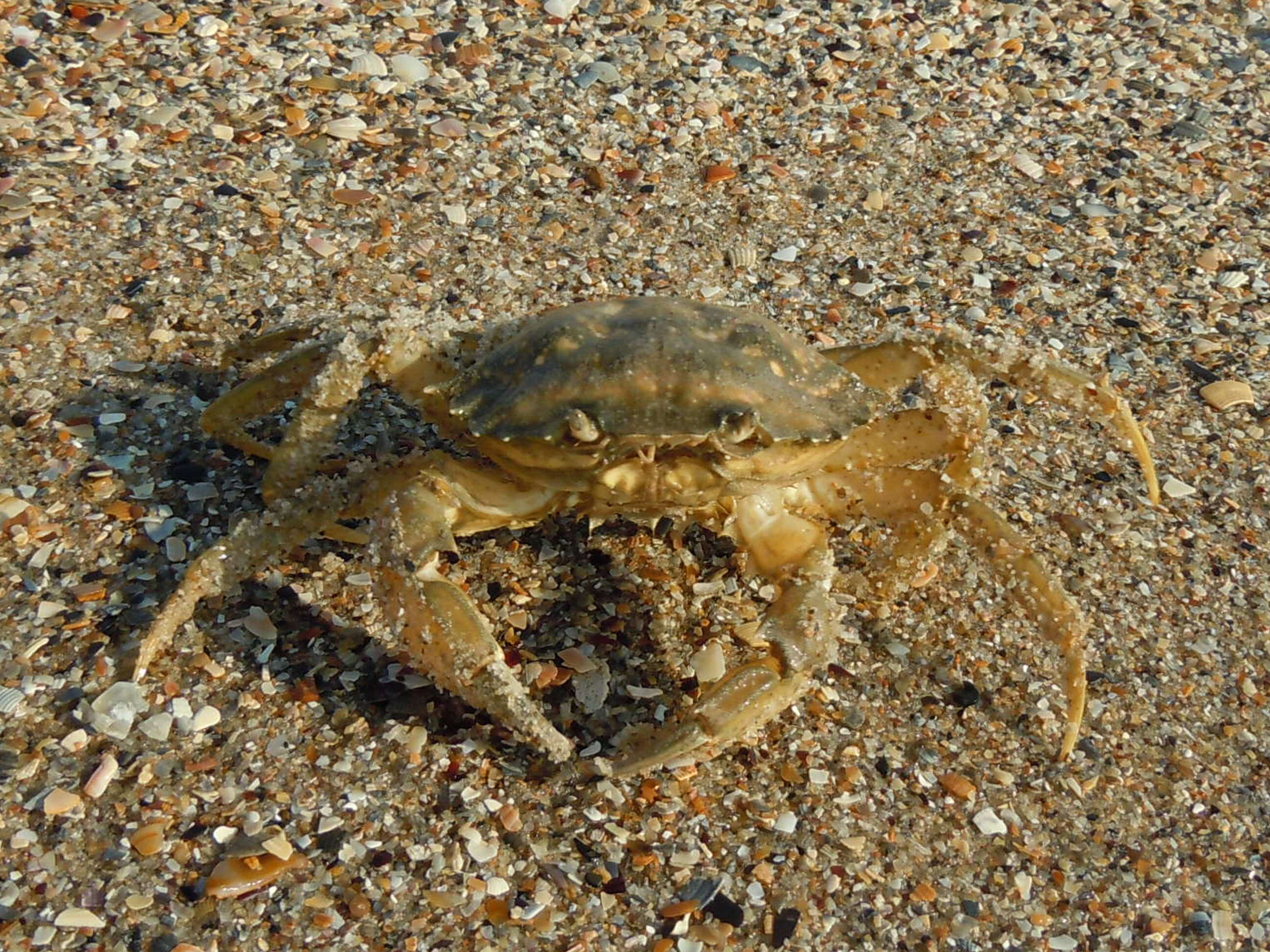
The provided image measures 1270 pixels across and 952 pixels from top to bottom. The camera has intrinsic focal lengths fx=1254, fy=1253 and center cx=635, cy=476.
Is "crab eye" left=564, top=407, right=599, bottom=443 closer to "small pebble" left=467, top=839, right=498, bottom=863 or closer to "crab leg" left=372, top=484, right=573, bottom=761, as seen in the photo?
"crab leg" left=372, top=484, right=573, bottom=761

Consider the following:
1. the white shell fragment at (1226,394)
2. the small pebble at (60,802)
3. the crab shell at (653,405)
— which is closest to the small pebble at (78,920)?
the small pebble at (60,802)

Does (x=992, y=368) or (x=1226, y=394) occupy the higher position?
(x=992, y=368)

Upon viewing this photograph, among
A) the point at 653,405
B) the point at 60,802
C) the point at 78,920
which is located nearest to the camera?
the point at 78,920

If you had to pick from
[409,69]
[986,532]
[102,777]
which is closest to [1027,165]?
[986,532]

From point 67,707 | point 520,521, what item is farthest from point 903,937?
point 67,707

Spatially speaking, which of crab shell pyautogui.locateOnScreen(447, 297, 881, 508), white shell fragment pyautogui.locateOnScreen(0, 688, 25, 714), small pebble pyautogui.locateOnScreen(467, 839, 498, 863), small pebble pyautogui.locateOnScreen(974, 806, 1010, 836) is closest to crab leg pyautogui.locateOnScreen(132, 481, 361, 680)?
white shell fragment pyautogui.locateOnScreen(0, 688, 25, 714)

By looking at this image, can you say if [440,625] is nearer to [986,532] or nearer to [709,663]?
[709,663]

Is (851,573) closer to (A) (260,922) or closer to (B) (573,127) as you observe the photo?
(A) (260,922)
